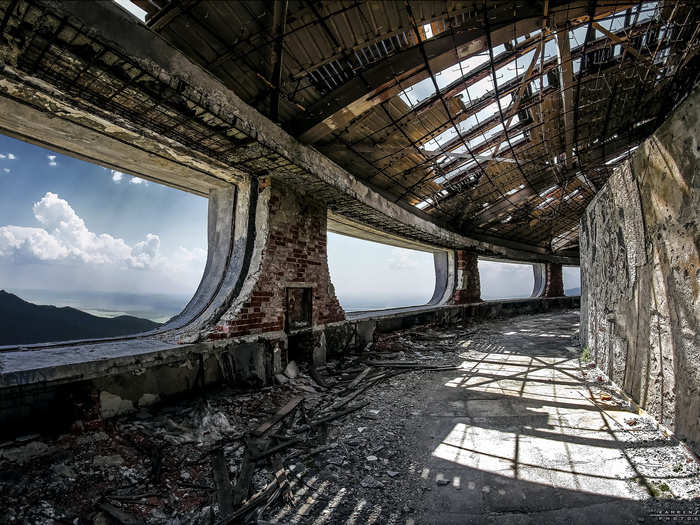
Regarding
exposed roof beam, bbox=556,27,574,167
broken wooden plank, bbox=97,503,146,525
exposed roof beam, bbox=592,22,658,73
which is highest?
exposed roof beam, bbox=556,27,574,167

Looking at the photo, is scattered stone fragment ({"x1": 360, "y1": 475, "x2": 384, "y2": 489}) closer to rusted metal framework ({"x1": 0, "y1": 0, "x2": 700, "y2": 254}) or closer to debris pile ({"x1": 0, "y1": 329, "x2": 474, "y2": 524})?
debris pile ({"x1": 0, "y1": 329, "x2": 474, "y2": 524})

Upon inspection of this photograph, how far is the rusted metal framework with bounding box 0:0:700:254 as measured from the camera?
2.47 metres

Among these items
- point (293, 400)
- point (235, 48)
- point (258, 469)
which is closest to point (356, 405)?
point (293, 400)

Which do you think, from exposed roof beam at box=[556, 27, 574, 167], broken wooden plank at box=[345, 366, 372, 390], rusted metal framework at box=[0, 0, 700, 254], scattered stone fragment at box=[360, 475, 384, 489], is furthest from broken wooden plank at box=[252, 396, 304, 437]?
exposed roof beam at box=[556, 27, 574, 167]

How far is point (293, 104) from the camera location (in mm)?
3521

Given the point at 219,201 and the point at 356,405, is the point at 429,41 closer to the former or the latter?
the point at 219,201

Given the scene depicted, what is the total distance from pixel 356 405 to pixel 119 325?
10427 millimetres

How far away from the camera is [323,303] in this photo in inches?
202

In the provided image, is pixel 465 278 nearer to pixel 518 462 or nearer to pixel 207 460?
pixel 518 462

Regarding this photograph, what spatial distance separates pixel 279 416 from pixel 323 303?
214 centimetres

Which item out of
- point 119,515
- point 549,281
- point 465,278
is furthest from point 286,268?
point 549,281

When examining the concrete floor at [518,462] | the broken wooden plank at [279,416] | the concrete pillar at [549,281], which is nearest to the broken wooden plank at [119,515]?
the concrete floor at [518,462]

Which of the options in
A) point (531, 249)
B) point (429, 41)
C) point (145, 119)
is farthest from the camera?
point (531, 249)

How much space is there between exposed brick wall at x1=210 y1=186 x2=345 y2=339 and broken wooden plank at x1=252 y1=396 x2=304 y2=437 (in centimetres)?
95
